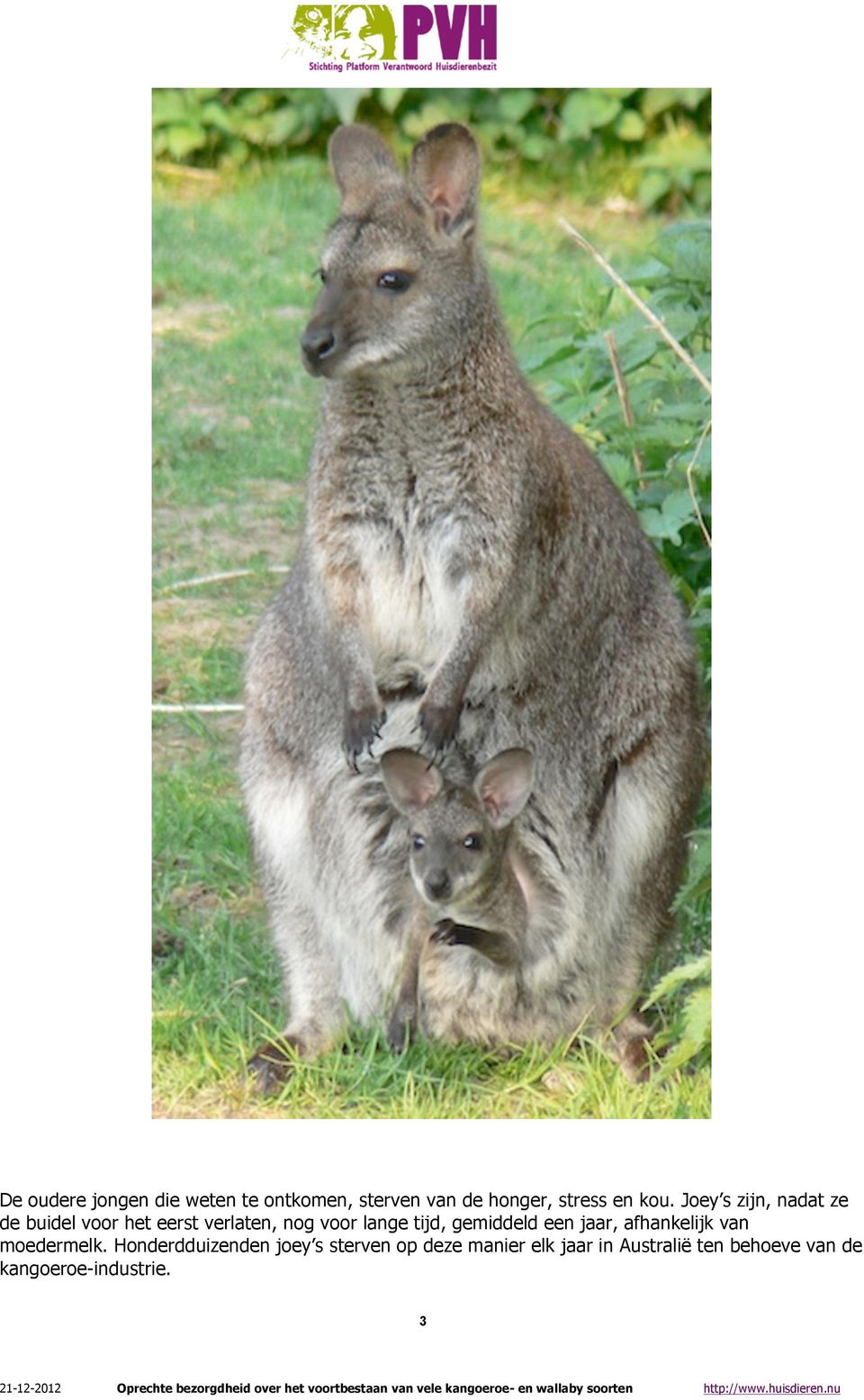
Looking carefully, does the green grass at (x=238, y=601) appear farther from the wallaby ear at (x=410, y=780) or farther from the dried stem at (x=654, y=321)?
the dried stem at (x=654, y=321)

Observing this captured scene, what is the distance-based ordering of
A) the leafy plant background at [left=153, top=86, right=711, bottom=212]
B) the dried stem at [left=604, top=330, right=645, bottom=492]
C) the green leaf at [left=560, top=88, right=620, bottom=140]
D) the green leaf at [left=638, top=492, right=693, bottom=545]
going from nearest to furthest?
the green leaf at [left=638, top=492, right=693, bottom=545] → the dried stem at [left=604, top=330, right=645, bottom=492] → the leafy plant background at [left=153, top=86, right=711, bottom=212] → the green leaf at [left=560, top=88, right=620, bottom=140]

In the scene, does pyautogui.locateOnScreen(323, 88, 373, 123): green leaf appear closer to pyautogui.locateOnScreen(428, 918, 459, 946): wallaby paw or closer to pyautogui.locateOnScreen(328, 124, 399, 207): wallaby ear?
pyautogui.locateOnScreen(328, 124, 399, 207): wallaby ear

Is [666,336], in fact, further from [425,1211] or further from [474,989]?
[425,1211]

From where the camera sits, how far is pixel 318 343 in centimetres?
393

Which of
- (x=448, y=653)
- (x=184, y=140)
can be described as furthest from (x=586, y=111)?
(x=448, y=653)

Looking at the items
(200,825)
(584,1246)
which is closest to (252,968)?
(200,825)

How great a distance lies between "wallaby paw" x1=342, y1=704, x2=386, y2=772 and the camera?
13.9 feet

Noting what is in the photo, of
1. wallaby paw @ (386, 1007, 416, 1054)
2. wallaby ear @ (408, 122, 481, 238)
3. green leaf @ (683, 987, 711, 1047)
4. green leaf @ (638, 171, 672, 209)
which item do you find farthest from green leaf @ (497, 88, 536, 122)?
green leaf @ (683, 987, 711, 1047)

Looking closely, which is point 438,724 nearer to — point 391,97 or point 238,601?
point 238,601

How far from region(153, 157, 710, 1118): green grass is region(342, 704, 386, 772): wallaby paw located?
666mm

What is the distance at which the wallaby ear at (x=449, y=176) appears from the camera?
406 cm

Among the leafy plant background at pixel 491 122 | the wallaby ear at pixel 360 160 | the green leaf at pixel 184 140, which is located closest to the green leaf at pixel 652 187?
the leafy plant background at pixel 491 122

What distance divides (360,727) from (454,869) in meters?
0.35

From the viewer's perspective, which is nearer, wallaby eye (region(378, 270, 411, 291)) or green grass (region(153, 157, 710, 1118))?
wallaby eye (region(378, 270, 411, 291))
